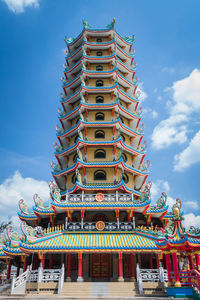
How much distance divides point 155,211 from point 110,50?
17089mm

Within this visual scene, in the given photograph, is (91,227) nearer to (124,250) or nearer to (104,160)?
(124,250)

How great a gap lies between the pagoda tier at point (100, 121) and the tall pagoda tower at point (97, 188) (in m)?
0.08

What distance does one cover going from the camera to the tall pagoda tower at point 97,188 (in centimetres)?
1523

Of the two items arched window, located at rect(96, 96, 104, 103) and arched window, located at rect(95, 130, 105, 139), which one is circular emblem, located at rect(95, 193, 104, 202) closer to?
arched window, located at rect(95, 130, 105, 139)

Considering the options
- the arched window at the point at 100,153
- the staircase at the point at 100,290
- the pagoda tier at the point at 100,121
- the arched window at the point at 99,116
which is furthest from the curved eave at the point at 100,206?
the arched window at the point at 99,116

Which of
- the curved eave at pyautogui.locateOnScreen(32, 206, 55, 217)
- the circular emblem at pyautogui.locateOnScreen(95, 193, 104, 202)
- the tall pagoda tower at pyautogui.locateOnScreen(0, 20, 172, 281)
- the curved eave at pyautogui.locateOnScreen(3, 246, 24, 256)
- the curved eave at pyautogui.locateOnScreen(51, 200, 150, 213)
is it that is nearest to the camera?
the tall pagoda tower at pyautogui.locateOnScreen(0, 20, 172, 281)

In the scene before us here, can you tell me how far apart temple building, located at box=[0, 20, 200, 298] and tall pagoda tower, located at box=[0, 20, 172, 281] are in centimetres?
6

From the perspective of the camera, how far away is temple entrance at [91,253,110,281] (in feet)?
53.5

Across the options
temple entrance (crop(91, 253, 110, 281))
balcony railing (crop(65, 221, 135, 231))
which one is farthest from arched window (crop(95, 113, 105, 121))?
temple entrance (crop(91, 253, 110, 281))

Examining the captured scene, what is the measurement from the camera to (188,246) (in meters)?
10.9

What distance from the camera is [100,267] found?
1656 cm

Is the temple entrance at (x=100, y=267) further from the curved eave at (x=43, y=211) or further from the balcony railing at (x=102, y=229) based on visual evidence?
the curved eave at (x=43, y=211)

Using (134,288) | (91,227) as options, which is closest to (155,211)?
(91,227)

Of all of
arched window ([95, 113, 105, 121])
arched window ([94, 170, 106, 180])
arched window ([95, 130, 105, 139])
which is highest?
arched window ([95, 113, 105, 121])
